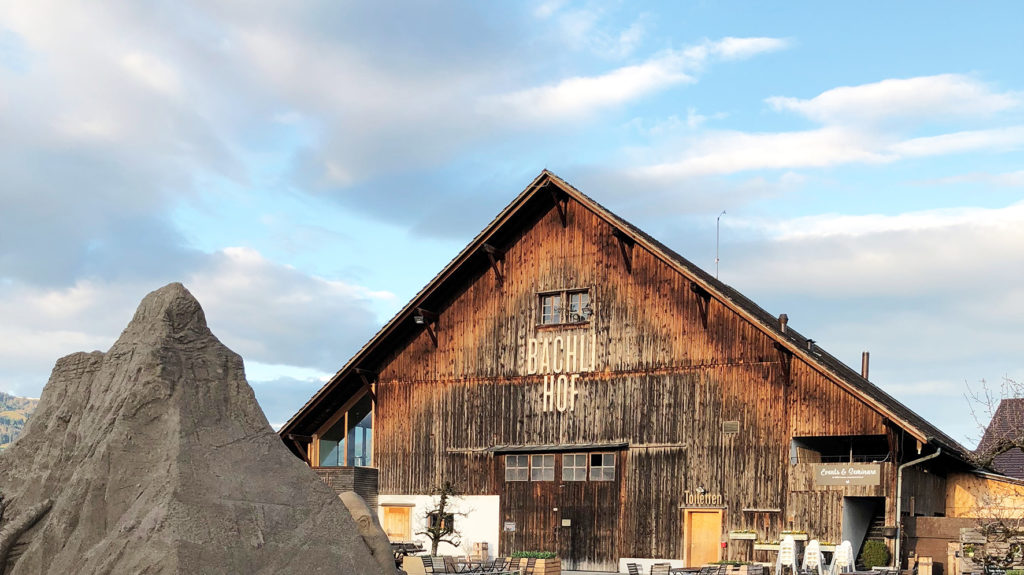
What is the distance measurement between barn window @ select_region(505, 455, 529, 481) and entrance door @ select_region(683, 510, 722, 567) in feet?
16.3

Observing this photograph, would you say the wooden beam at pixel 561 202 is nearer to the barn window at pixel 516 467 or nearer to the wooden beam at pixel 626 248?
the wooden beam at pixel 626 248

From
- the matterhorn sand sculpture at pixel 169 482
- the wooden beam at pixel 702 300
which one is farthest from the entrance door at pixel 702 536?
the matterhorn sand sculpture at pixel 169 482

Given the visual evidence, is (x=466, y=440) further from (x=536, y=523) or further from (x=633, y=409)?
(x=633, y=409)

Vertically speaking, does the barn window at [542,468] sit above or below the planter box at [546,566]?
above

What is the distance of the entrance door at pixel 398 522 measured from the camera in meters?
32.8

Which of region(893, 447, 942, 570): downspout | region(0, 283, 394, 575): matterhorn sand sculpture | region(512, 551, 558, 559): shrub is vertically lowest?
region(512, 551, 558, 559): shrub

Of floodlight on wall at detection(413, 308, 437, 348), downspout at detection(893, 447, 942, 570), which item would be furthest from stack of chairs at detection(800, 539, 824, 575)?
floodlight on wall at detection(413, 308, 437, 348)

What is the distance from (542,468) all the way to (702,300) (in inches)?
262

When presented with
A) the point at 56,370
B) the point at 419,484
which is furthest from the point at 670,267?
the point at 56,370

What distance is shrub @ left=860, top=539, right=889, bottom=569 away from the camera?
25.8 meters

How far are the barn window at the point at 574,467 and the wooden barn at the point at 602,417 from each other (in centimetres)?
6

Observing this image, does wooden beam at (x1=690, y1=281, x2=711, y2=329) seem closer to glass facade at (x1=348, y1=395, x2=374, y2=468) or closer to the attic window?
the attic window

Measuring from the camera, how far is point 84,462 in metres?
10.7

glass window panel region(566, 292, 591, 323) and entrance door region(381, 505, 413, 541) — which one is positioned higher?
glass window panel region(566, 292, 591, 323)
